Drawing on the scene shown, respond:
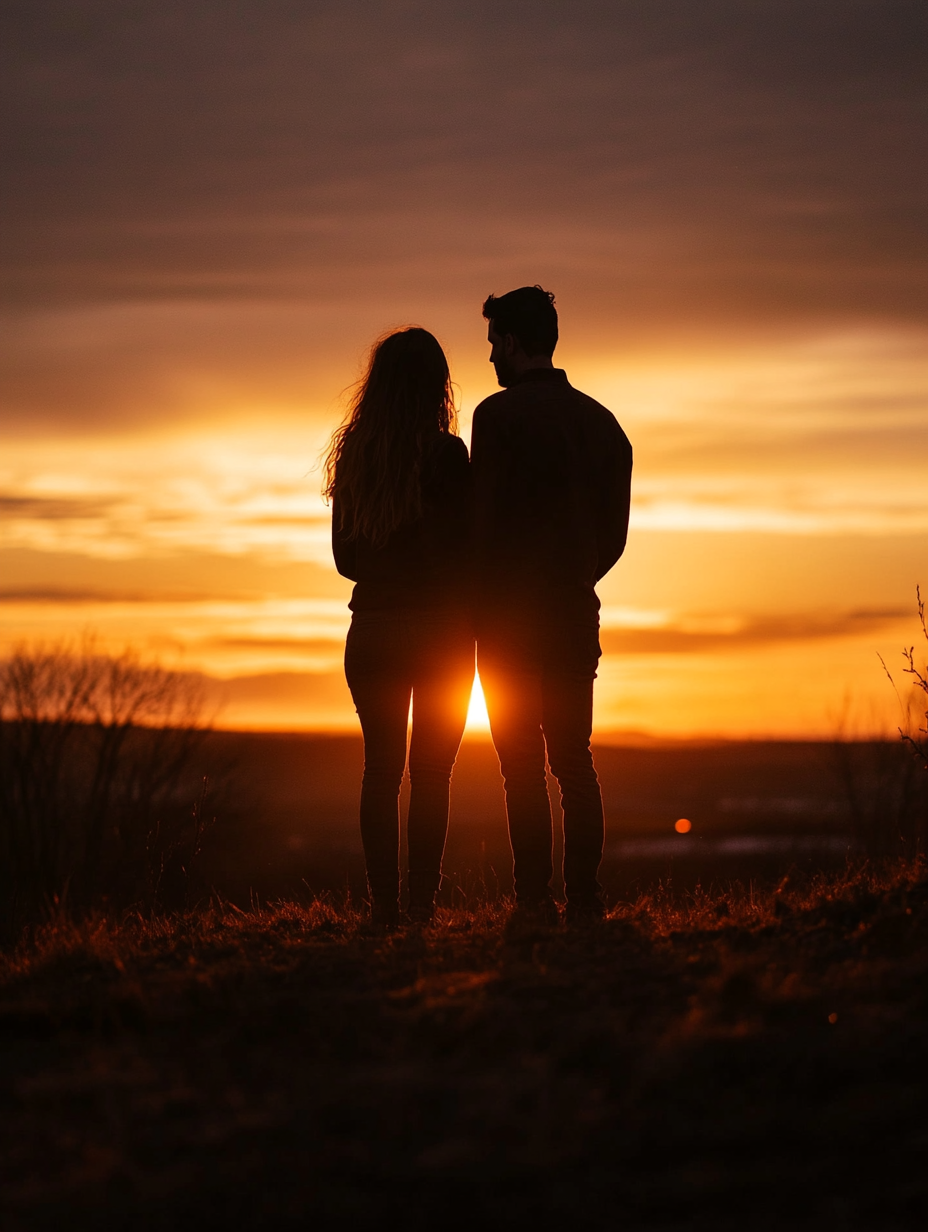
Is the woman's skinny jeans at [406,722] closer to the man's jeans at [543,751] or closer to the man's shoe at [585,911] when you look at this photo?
the man's jeans at [543,751]

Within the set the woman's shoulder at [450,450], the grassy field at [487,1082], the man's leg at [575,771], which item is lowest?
the grassy field at [487,1082]

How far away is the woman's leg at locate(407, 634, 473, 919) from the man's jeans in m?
0.12

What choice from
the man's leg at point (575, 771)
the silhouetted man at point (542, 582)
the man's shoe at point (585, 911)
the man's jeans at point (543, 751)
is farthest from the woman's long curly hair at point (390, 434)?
the man's shoe at point (585, 911)

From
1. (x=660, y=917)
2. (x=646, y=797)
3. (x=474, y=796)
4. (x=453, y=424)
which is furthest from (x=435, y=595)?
(x=646, y=797)

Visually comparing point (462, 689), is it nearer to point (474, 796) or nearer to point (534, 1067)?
point (534, 1067)

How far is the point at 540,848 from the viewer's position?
5555 mm

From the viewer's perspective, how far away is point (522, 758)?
5434 millimetres

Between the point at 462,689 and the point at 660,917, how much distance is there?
127 centimetres

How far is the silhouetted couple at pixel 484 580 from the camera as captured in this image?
537cm

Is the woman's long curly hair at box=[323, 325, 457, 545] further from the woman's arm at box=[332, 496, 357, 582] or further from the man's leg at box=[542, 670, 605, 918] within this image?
the man's leg at box=[542, 670, 605, 918]

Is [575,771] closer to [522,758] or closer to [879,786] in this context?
[522,758]

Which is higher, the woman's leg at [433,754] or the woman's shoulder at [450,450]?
the woman's shoulder at [450,450]

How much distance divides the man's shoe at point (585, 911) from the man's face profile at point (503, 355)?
226 centimetres

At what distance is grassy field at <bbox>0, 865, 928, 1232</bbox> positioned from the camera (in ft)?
8.87
